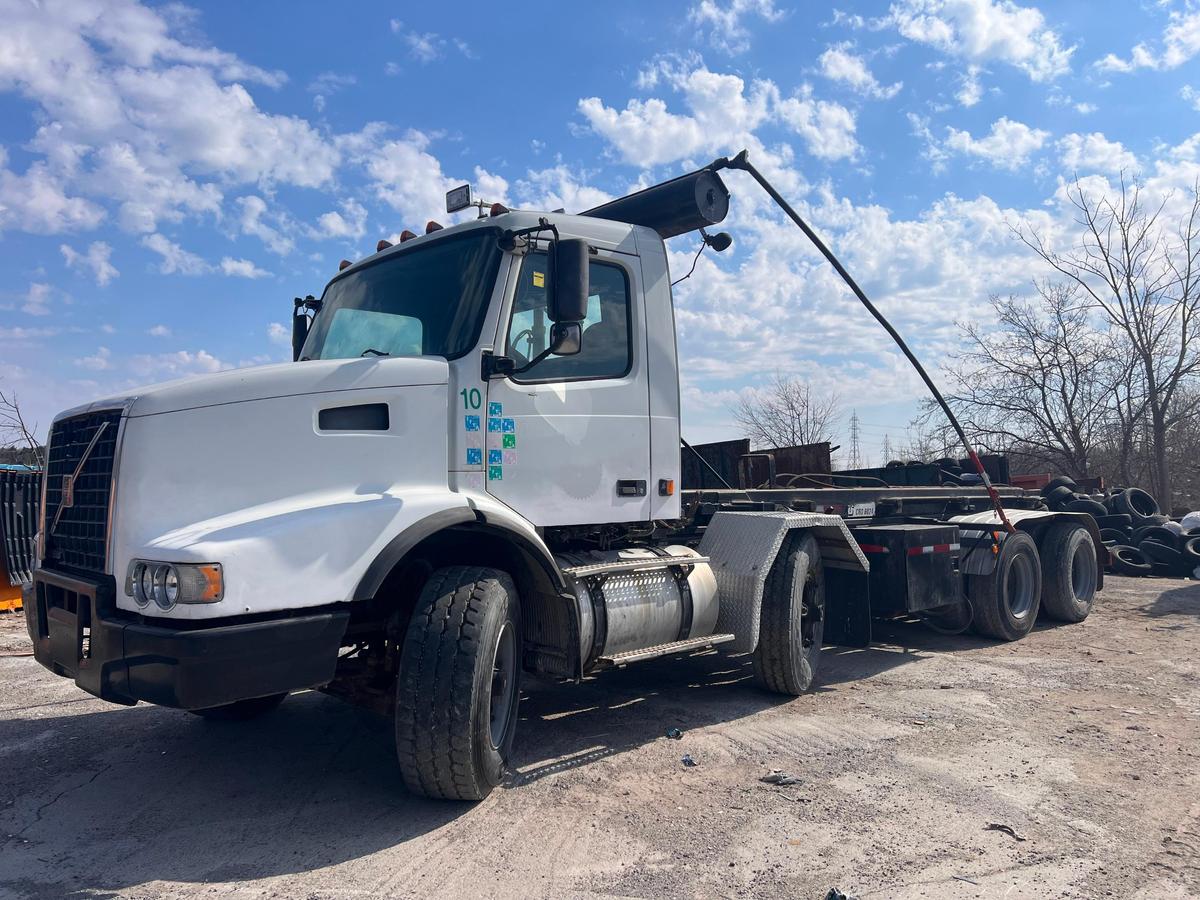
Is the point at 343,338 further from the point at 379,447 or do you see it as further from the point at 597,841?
the point at 597,841

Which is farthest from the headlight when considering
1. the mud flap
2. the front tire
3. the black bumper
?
the mud flap

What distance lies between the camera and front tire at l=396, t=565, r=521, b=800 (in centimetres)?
396

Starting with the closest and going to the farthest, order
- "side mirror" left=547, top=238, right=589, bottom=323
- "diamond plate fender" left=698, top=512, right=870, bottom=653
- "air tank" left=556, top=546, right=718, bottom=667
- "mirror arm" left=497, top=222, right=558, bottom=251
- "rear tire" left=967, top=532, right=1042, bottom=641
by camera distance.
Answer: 1. "side mirror" left=547, top=238, right=589, bottom=323
2. "mirror arm" left=497, top=222, right=558, bottom=251
3. "air tank" left=556, top=546, right=718, bottom=667
4. "diamond plate fender" left=698, top=512, right=870, bottom=653
5. "rear tire" left=967, top=532, right=1042, bottom=641

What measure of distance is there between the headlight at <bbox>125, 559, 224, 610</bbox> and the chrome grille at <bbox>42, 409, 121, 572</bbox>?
41 centimetres

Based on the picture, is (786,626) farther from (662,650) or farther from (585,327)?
(585,327)

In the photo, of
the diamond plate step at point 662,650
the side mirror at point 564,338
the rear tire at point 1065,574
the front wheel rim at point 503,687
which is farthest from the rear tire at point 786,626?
the rear tire at point 1065,574

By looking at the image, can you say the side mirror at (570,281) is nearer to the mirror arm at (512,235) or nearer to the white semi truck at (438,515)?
the white semi truck at (438,515)

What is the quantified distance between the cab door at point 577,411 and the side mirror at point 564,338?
0.76ft

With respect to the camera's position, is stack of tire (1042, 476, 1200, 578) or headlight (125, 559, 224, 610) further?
stack of tire (1042, 476, 1200, 578)

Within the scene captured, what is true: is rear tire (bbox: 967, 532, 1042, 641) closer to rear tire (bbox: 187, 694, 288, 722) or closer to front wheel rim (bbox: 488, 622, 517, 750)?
front wheel rim (bbox: 488, 622, 517, 750)

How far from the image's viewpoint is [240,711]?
224 inches

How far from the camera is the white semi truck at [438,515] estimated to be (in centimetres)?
356

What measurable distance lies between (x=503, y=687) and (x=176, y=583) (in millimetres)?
1749

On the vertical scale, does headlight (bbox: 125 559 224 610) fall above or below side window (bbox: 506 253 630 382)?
below
